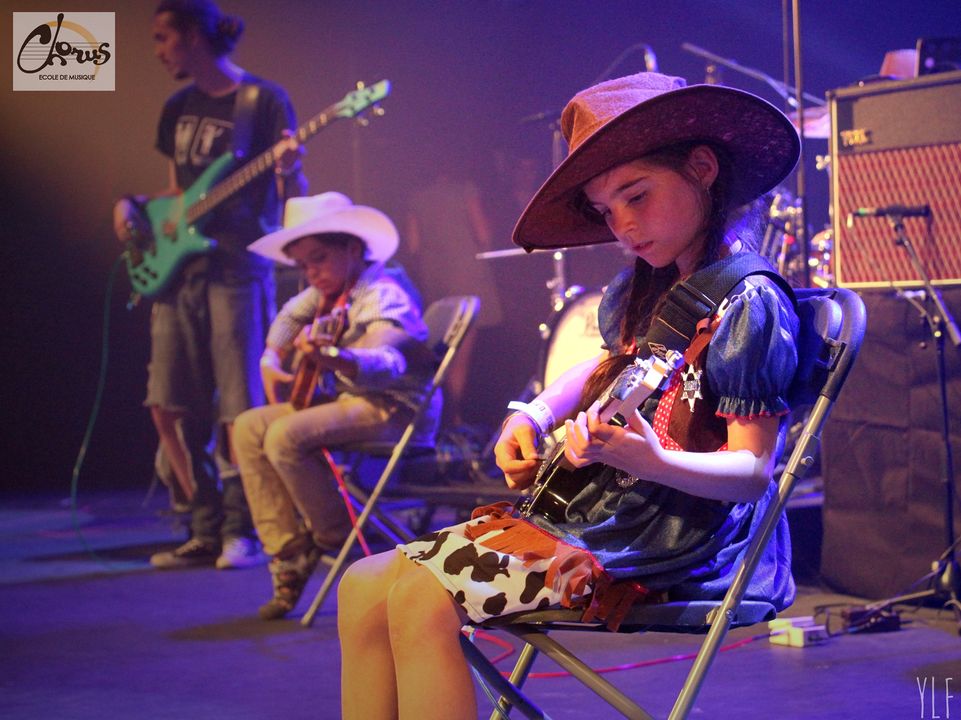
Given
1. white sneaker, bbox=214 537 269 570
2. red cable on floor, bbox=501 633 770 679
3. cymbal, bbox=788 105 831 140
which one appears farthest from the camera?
white sneaker, bbox=214 537 269 570

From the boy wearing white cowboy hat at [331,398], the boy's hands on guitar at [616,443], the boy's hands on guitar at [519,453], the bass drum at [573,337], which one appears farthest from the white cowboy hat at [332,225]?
the boy's hands on guitar at [616,443]

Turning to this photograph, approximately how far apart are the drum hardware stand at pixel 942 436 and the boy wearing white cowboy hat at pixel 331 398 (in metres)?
1.72

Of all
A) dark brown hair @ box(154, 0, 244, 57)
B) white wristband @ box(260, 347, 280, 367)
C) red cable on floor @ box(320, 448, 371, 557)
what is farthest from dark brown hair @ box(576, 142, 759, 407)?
dark brown hair @ box(154, 0, 244, 57)

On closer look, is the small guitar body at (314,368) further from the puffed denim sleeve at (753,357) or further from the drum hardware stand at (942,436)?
the puffed denim sleeve at (753,357)

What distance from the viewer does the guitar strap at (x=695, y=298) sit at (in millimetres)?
1736

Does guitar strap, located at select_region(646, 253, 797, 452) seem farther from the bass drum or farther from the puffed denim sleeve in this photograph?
the bass drum

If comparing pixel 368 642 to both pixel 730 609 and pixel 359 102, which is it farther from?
pixel 359 102

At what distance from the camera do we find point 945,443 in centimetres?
352

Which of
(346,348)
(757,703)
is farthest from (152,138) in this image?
(757,703)

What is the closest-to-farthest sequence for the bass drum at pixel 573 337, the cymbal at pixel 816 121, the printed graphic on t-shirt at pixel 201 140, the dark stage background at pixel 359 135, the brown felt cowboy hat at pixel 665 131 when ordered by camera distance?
the brown felt cowboy hat at pixel 665 131
the cymbal at pixel 816 121
the bass drum at pixel 573 337
the printed graphic on t-shirt at pixel 201 140
the dark stage background at pixel 359 135

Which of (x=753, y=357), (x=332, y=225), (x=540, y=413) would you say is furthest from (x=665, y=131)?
(x=332, y=225)

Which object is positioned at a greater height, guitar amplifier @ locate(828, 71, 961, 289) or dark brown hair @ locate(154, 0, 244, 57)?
dark brown hair @ locate(154, 0, 244, 57)

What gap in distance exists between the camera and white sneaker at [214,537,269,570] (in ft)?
16.7

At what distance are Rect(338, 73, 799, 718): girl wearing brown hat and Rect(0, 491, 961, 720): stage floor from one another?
1.11 metres
